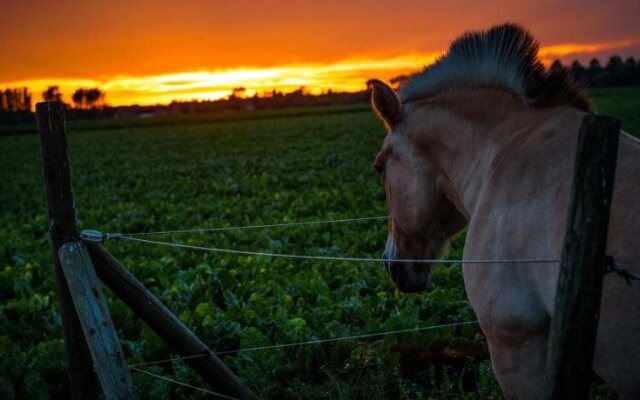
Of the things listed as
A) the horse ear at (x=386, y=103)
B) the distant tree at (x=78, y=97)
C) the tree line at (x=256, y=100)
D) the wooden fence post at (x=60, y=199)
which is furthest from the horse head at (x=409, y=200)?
the distant tree at (x=78, y=97)

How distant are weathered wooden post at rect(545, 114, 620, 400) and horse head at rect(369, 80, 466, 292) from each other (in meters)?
1.72

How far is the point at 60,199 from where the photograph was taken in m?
3.48

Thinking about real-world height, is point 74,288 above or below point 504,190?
below

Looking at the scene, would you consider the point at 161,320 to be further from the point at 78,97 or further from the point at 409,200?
the point at 78,97

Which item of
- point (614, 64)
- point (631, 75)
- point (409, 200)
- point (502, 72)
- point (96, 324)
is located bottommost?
point (96, 324)

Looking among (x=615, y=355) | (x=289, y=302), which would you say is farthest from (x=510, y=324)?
(x=289, y=302)

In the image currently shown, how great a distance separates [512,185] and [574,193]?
951 mm

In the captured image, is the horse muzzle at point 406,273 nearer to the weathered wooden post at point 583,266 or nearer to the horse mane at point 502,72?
the horse mane at point 502,72

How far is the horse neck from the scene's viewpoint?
322 cm

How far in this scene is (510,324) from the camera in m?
2.61

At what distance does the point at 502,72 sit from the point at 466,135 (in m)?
0.37

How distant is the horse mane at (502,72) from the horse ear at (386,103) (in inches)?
6.7

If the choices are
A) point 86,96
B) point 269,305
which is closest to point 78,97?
point 86,96

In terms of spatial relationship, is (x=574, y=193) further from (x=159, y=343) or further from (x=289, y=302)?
(x=289, y=302)
